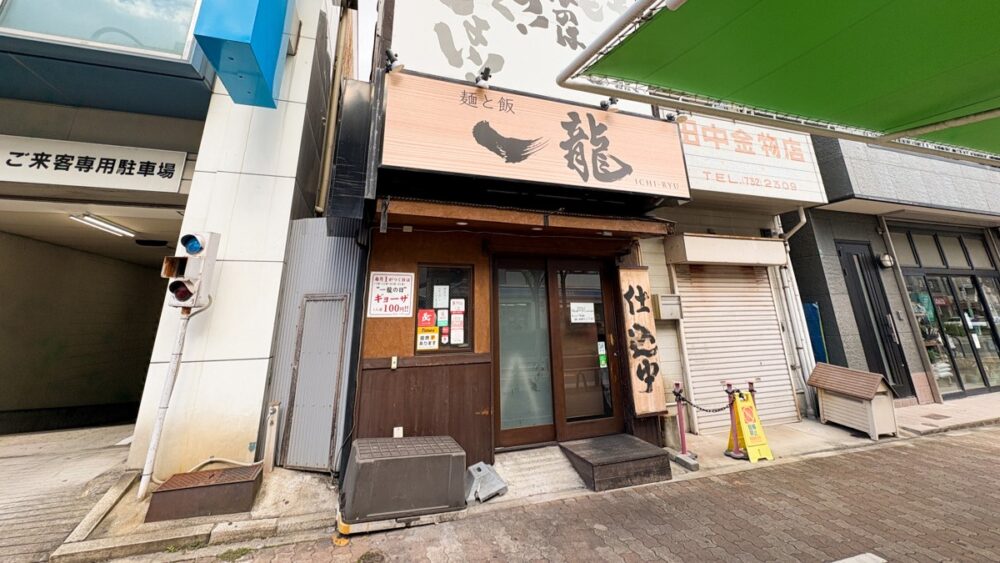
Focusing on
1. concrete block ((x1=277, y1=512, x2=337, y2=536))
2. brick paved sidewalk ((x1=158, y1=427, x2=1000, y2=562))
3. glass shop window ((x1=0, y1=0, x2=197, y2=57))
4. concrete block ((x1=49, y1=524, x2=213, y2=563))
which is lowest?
brick paved sidewalk ((x1=158, y1=427, x2=1000, y2=562))

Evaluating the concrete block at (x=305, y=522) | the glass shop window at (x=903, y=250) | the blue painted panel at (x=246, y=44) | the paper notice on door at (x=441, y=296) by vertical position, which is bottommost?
the concrete block at (x=305, y=522)

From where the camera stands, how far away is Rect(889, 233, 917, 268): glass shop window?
824 cm

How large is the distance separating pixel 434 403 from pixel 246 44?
4681mm

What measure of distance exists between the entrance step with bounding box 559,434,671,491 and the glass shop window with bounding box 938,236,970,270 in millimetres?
11474

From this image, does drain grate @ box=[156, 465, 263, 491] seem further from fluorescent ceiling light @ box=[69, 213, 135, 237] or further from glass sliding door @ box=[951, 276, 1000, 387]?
glass sliding door @ box=[951, 276, 1000, 387]

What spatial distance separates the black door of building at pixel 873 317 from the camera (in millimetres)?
7180

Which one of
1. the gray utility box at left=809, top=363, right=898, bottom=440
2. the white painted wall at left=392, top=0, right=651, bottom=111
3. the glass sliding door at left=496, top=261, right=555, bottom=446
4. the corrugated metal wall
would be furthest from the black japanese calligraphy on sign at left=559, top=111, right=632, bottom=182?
the gray utility box at left=809, top=363, right=898, bottom=440

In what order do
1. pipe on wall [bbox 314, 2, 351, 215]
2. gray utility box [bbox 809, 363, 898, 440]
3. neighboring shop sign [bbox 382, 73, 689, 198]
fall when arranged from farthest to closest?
pipe on wall [bbox 314, 2, 351, 215], gray utility box [bbox 809, 363, 898, 440], neighboring shop sign [bbox 382, 73, 689, 198]

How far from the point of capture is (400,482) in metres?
3.33

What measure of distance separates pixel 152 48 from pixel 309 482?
5.85m

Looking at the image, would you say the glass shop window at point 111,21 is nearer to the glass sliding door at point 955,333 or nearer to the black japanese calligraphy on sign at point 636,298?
the black japanese calligraphy on sign at point 636,298

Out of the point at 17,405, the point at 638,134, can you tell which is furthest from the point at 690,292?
the point at 17,405

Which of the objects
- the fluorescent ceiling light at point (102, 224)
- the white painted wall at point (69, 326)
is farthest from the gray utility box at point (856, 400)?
the white painted wall at point (69, 326)

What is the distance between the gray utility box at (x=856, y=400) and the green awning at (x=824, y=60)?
14.2ft
